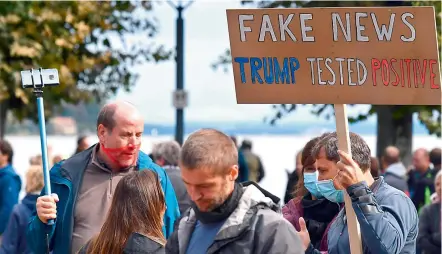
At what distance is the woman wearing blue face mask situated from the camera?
6.07 meters

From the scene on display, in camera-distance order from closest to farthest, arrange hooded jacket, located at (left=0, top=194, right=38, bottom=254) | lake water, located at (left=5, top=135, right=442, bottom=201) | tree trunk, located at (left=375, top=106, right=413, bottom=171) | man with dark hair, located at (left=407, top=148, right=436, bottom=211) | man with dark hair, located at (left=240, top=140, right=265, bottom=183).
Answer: hooded jacket, located at (left=0, top=194, right=38, bottom=254), man with dark hair, located at (left=407, top=148, right=436, bottom=211), man with dark hair, located at (left=240, top=140, right=265, bottom=183), tree trunk, located at (left=375, top=106, right=413, bottom=171), lake water, located at (left=5, top=135, right=442, bottom=201)

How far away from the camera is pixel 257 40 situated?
5.41 m

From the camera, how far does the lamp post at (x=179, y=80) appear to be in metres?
19.0

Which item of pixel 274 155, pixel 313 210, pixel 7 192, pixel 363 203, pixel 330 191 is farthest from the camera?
pixel 274 155

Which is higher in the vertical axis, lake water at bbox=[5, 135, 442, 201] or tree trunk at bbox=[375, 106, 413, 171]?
tree trunk at bbox=[375, 106, 413, 171]

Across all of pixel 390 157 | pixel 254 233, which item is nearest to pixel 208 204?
pixel 254 233

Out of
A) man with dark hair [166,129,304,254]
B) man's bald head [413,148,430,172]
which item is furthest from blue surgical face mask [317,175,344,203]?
man's bald head [413,148,430,172]

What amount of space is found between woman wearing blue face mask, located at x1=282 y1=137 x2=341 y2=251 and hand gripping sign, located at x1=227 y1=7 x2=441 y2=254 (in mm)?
727

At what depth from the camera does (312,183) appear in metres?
6.06

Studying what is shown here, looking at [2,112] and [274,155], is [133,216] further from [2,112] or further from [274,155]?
[274,155]

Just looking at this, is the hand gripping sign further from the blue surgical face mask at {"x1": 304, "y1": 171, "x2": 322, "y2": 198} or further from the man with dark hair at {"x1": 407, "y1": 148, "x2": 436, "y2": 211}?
the man with dark hair at {"x1": 407, "y1": 148, "x2": 436, "y2": 211}

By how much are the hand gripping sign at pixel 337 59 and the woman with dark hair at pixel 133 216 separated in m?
0.67

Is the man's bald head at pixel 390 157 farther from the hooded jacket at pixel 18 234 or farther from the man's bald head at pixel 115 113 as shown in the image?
the man's bald head at pixel 115 113

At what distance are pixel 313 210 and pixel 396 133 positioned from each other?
12.6 meters
